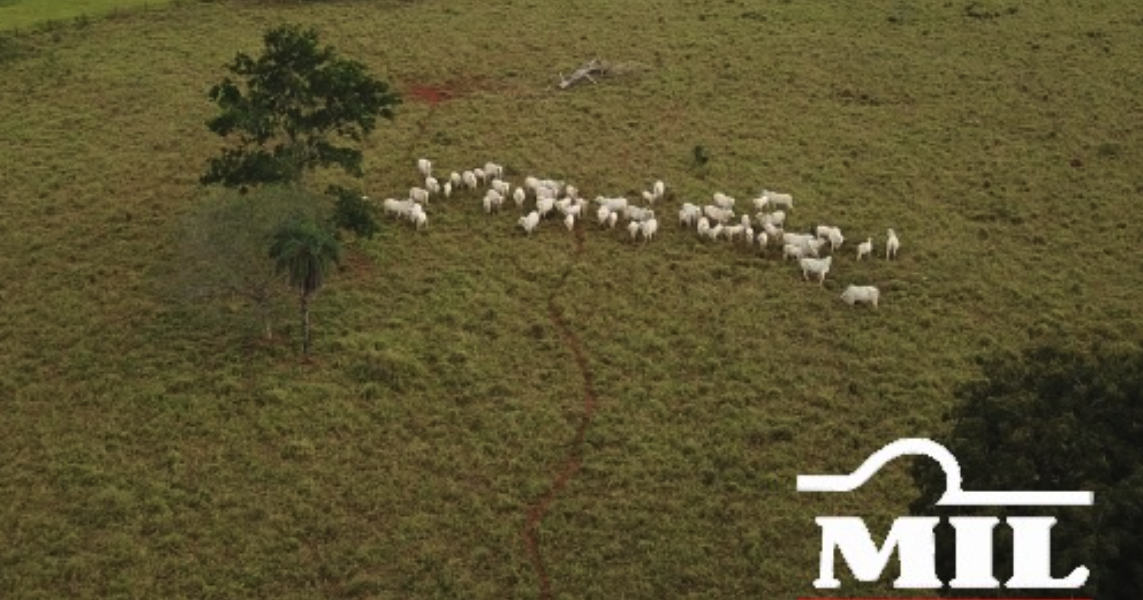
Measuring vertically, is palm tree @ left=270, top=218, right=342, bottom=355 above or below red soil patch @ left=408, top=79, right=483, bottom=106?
below

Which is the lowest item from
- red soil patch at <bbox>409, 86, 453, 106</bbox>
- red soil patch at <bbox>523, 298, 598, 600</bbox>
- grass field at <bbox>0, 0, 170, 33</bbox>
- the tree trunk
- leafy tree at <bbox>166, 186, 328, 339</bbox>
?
red soil patch at <bbox>523, 298, 598, 600</bbox>

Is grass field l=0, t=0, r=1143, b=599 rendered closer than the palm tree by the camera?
Yes

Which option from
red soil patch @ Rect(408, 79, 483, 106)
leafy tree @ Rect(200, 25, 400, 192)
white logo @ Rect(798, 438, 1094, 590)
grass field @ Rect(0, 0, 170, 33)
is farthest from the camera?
grass field @ Rect(0, 0, 170, 33)

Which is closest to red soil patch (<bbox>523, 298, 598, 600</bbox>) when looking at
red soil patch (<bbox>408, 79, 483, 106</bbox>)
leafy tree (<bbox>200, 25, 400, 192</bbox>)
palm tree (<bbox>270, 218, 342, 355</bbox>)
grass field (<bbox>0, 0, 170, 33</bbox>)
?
palm tree (<bbox>270, 218, 342, 355</bbox>)

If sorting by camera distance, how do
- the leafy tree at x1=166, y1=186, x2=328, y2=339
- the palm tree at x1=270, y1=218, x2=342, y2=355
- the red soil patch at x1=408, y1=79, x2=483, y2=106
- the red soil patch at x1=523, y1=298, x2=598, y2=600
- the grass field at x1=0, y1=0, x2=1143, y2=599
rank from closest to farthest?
the red soil patch at x1=523, y1=298, x2=598, y2=600 < the grass field at x1=0, y1=0, x2=1143, y2=599 < the palm tree at x1=270, y1=218, x2=342, y2=355 < the leafy tree at x1=166, y1=186, x2=328, y2=339 < the red soil patch at x1=408, y1=79, x2=483, y2=106

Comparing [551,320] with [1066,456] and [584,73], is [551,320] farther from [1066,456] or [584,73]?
[584,73]

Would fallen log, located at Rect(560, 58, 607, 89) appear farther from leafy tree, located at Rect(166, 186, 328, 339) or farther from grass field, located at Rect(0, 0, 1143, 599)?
A: leafy tree, located at Rect(166, 186, 328, 339)

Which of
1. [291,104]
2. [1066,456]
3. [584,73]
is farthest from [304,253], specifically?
[584,73]

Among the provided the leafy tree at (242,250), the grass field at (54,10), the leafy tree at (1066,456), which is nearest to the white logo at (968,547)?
the leafy tree at (1066,456)
